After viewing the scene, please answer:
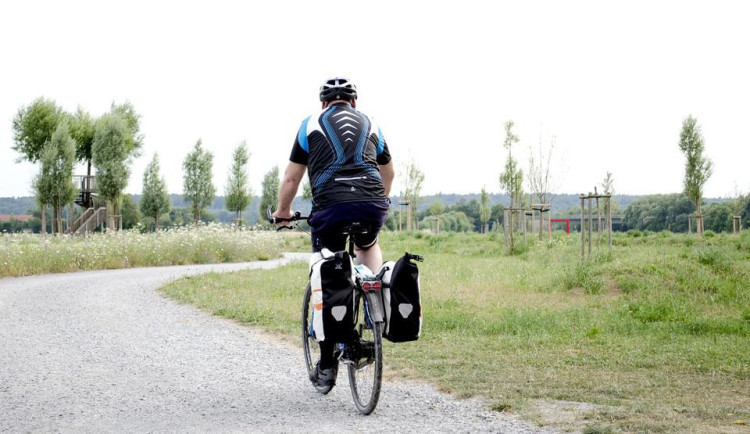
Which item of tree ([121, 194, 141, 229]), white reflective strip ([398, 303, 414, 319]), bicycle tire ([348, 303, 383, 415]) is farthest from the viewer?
tree ([121, 194, 141, 229])

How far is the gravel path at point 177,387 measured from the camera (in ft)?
14.5

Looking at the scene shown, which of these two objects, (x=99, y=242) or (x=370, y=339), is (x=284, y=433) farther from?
(x=99, y=242)

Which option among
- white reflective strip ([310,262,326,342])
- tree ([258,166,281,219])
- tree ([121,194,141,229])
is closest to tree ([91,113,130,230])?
tree ([258,166,281,219])

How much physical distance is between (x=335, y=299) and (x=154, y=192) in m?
52.0

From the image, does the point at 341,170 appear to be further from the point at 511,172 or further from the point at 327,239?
the point at 511,172

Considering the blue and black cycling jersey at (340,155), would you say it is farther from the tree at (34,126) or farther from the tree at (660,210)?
the tree at (34,126)

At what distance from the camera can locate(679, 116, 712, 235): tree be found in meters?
34.8

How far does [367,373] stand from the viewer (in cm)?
467

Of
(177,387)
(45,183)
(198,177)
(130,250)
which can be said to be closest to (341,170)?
(177,387)

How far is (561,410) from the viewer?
4.55 metres

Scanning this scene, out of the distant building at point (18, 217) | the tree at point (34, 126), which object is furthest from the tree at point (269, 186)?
the distant building at point (18, 217)

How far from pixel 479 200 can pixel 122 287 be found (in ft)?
130

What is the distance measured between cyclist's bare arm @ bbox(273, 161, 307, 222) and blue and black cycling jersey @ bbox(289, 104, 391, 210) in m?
0.11

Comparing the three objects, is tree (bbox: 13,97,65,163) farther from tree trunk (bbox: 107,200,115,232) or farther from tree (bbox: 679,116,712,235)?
tree (bbox: 679,116,712,235)
